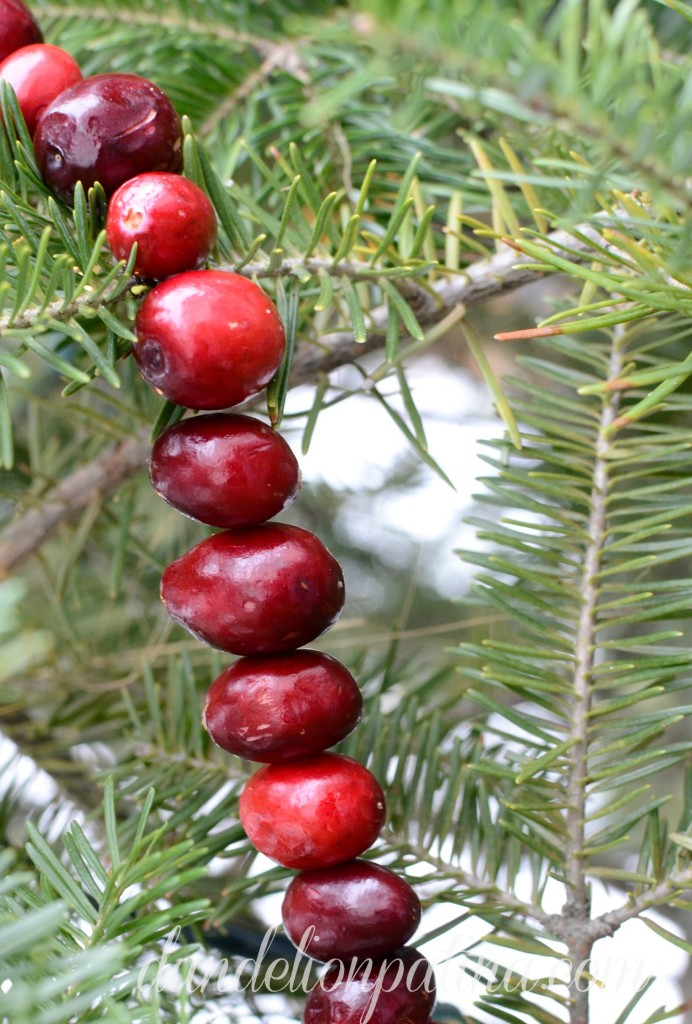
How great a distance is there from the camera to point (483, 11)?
5.7 inches

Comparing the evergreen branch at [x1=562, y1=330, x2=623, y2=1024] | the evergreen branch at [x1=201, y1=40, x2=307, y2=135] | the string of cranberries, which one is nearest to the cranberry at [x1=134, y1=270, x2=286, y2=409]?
the string of cranberries

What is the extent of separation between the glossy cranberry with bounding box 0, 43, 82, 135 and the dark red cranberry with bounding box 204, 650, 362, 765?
18 cm

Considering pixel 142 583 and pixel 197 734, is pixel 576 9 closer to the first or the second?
pixel 197 734

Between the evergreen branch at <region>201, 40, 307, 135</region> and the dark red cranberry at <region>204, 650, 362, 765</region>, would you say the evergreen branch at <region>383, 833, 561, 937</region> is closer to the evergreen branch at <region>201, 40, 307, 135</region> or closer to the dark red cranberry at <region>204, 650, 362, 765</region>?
the dark red cranberry at <region>204, 650, 362, 765</region>

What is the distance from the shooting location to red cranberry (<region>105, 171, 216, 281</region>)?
0.23 m

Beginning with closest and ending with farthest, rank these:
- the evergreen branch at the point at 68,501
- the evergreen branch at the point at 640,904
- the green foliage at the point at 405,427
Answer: the green foliage at the point at 405,427, the evergreen branch at the point at 640,904, the evergreen branch at the point at 68,501

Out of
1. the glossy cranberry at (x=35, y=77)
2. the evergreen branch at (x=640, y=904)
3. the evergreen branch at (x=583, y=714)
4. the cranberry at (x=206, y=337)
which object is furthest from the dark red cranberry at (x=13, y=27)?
the evergreen branch at (x=640, y=904)

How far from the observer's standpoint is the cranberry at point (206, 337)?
0.74ft

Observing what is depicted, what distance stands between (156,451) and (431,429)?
40 cm

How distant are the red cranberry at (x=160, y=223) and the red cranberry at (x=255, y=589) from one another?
0.25 feet

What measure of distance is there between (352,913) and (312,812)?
0.10 ft

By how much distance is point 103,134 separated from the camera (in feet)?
0.79

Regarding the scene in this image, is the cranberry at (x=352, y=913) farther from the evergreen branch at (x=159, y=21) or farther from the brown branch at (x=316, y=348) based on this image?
the evergreen branch at (x=159, y=21)

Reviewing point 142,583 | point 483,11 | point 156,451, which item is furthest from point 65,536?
point 483,11
